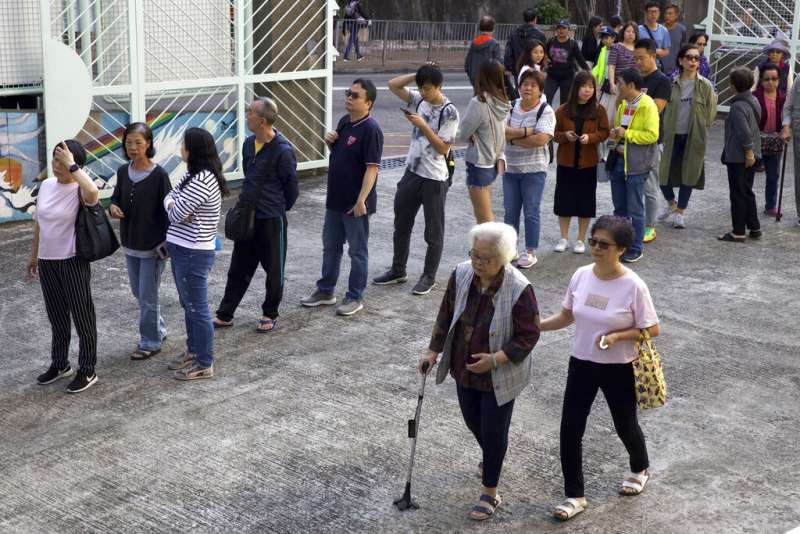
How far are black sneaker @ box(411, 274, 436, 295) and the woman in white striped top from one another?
7.69 ft

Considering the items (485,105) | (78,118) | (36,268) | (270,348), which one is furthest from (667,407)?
(78,118)

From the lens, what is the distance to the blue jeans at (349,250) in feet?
29.3

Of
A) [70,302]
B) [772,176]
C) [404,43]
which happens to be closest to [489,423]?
[70,302]

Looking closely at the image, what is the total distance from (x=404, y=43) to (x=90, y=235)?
892 inches

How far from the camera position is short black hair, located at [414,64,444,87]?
909 centimetres

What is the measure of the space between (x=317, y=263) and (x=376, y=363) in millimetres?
2585

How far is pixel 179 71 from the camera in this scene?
12133mm

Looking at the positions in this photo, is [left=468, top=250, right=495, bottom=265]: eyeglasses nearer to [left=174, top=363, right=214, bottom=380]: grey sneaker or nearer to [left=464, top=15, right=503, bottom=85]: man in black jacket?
[left=174, top=363, right=214, bottom=380]: grey sneaker

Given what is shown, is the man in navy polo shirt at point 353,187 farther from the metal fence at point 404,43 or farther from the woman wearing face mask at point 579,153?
the metal fence at point 404,43

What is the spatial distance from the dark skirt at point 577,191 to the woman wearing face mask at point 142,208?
13.8 feet

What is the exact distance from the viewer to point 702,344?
839 cm

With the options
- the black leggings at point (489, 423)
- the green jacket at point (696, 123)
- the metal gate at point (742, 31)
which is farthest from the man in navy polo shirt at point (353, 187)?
the metal gate at point (742, 31)

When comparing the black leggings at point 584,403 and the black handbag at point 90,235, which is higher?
the black handbag at point 90,235

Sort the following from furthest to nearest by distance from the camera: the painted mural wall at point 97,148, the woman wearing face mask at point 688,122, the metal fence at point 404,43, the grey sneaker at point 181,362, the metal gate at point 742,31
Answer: the metal fence at point 404,43 → the metal gate at point 742,31 → the woman wearing face mask at point 688,122 → the painted mural wall at point 97,148 → the grey sneaker at point 181,362
